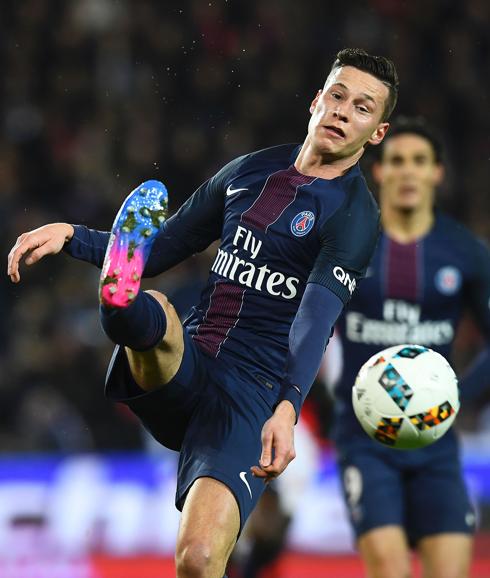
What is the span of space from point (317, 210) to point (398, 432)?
87cm

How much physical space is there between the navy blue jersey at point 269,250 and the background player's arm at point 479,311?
5.01ft

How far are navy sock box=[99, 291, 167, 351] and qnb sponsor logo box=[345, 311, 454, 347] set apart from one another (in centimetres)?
196

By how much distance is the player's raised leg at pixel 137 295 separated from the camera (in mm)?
3742

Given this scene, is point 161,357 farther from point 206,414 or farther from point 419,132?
point 419,132

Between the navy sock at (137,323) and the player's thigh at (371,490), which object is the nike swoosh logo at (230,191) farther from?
the player's thigh at (371,490)

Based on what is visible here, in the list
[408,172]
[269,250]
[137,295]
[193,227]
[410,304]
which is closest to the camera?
[137,295]

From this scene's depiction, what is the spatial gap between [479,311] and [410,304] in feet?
1.11

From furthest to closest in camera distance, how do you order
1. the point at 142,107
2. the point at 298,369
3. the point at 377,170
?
1. the point at 142,107
2. the point at 377,170
3. the point at 298,369

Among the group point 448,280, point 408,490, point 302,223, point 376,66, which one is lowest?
point 408,490

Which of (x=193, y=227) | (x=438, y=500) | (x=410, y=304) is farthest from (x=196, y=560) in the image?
(x=410, y=304)

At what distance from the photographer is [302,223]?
4312mm

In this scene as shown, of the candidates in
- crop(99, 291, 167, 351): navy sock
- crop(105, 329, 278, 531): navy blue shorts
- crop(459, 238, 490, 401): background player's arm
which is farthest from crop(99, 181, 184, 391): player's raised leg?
crop(459, 238, 490, 401): background player's arm

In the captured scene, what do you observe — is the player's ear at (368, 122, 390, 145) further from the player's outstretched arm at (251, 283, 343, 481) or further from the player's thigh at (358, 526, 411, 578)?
the player's thigh at (358, 526, 411, 578)

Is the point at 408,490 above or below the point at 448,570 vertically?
above
